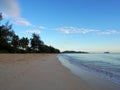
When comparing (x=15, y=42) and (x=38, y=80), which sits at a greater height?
(x=15, y=42)

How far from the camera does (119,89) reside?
26.1 feet

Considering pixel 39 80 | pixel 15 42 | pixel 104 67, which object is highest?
pixel 15 42

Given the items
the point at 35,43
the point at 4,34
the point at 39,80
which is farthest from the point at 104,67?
the point at 35,43

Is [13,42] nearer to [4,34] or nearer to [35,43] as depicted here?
[4,34]

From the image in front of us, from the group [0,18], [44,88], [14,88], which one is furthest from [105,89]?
[0,18]

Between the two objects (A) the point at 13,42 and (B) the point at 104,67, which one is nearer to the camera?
(B) the point at 104,67

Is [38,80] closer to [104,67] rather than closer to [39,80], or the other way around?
[39,80]

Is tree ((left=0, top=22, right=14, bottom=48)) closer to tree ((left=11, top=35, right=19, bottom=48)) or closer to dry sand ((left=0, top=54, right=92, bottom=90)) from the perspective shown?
tree ((left=11, top=35, right=19, bottom=48))

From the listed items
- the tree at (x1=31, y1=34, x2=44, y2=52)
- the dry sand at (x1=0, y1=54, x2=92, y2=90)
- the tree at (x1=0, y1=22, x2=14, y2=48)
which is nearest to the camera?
the dry sand at (x1=0, y1=54, x2=92, y2=90)

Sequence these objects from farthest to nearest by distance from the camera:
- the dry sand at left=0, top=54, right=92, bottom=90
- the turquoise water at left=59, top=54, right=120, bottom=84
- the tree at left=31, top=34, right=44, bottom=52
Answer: the tree at left=31, top=34, right=44, bottom=52
the turquoise water at left=59, top=54, right=120, bottom=84
the dry sand at left=0, top=54, right=92, bottom=90

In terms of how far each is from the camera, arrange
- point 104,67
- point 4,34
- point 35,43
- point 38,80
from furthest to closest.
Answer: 1. point 35,43
2. point 4,34
3. point 104,67
4. point 38,80

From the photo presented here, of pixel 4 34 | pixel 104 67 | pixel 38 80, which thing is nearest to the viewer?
pixel 38 80

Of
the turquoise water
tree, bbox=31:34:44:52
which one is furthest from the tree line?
the turquoise water

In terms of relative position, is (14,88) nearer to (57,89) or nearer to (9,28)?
(57,89)
